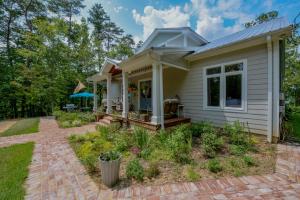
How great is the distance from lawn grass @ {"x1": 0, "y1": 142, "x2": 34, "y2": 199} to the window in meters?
6.35

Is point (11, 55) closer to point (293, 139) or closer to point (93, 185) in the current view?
point (93, 185)

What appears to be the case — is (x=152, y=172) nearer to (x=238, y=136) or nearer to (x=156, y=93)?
(x=238, y=136)

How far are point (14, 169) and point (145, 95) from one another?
806 cm

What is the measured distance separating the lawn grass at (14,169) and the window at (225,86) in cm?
635

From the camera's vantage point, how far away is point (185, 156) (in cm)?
429

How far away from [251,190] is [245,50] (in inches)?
180

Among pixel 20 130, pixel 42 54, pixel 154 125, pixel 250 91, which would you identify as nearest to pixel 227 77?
pixel 250 91

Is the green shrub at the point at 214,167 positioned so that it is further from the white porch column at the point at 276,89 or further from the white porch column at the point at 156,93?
the white porch column at the point at 156,93

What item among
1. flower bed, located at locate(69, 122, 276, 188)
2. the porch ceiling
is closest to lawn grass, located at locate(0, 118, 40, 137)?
flower bed, located at locate(69, 122, 276, 188)

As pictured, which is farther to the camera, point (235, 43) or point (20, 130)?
point (20, 130)

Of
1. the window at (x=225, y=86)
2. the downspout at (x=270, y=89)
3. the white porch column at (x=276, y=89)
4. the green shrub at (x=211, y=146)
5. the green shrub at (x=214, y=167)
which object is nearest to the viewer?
the green shrub at (x=214, y=167)

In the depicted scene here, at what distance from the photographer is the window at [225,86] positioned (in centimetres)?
607

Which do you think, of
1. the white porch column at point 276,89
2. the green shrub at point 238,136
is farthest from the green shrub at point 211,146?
the white porch column at point 276,89

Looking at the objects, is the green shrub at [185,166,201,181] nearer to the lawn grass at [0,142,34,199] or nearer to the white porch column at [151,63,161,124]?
the lawn grass at [0,142,34,199]
